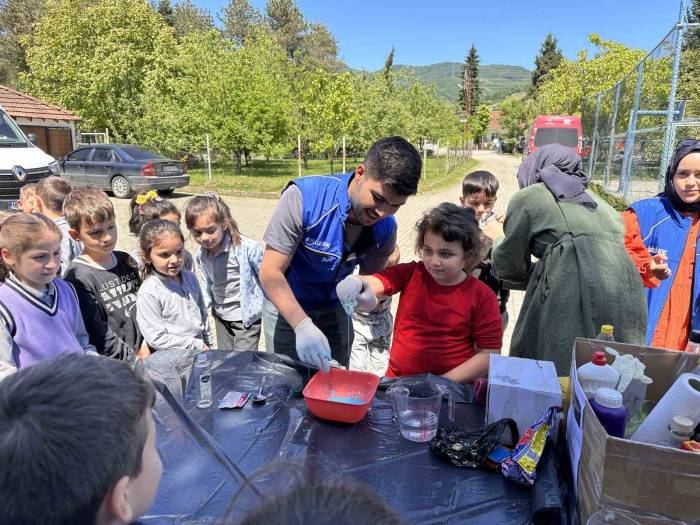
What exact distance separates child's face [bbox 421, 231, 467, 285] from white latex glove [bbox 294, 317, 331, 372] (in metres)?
0.61

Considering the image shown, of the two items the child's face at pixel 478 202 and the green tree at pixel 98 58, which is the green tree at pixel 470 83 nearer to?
the green tree at pixel 98 58

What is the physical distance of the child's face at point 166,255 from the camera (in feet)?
8.73

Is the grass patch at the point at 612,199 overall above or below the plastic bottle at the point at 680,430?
below

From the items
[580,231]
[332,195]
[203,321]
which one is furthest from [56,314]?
[580,231]

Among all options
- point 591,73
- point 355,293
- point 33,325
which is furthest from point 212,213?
point 591,73

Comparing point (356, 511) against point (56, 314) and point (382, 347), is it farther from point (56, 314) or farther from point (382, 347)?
point (382, 347)

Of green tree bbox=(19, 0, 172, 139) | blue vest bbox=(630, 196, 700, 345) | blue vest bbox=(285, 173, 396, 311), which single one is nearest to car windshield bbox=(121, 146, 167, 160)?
green tree bbox=(19, 0, 172, 139)

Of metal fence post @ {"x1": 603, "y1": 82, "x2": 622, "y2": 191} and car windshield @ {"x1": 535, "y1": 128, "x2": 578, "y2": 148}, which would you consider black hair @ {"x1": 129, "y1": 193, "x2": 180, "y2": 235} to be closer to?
metal fence post @ {"x1": 603, "y1": 82, "x2": 622, "y2": 191}

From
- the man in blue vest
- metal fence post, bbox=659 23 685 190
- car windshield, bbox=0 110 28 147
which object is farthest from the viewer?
car windshield, bbox=0 110 28 147

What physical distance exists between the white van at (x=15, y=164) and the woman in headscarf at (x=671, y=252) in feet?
23.7

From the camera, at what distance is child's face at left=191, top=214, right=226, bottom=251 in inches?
116

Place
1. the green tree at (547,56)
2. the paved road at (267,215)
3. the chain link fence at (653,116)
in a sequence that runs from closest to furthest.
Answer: the chain link fence at (653,116) → the paved road at (267,215) → the green tree at (547,56)

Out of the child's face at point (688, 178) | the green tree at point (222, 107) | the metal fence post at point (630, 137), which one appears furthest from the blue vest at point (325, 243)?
the green tree at point (222, 107)

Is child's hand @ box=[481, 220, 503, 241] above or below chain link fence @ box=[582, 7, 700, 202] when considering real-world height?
below
